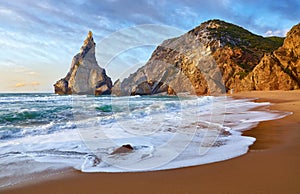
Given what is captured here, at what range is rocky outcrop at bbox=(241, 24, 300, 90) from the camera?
37.7 meters

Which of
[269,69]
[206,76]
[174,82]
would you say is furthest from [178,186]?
[206,76]

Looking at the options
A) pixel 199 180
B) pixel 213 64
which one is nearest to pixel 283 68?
pixel 213 64

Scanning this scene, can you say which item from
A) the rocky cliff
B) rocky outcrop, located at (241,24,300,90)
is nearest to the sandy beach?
rocky outcrop, located at (241,24,300,90)

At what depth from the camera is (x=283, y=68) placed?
39062mm

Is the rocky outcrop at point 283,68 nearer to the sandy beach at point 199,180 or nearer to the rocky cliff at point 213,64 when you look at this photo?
the rocky cliff at point 213,64

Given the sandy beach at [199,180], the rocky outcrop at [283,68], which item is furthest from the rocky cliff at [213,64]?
the sandy beach at [199,180]

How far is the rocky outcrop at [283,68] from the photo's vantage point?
3766cm

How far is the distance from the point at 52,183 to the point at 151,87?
67192 mm

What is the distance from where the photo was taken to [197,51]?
215ft

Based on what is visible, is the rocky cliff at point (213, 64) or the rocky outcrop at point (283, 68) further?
the rocky cliff at point (213, 64)

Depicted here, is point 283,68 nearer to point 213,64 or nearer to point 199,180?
point 213,64

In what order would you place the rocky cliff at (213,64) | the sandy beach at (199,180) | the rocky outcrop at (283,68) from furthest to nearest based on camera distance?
the rocky cliff at (213,64) → the rocky outcrop at (283,68) → the sandy beach at (199,180)

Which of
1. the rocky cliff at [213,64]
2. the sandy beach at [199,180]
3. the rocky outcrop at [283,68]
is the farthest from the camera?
the rocky cliff at [213,64]

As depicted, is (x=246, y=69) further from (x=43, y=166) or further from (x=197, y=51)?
(x=43, y=166)
